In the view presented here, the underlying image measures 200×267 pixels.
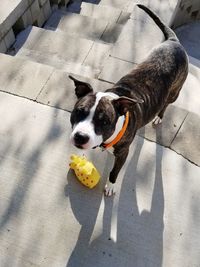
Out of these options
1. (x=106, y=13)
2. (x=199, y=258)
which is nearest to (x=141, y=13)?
(x=106, y=13)

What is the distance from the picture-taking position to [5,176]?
350cm

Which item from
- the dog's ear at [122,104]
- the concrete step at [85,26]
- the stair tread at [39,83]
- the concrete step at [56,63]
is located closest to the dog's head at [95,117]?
the dog's ear at [122,104]

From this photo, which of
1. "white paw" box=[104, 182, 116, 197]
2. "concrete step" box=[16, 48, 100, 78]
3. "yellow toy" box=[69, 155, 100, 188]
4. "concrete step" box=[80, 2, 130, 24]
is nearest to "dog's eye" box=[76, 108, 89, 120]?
"yellow toy" box=[69, 155, 100, 188]

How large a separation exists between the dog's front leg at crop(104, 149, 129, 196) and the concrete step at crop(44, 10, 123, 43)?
3111 mm

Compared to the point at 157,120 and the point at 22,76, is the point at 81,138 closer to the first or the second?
the point at 157,120

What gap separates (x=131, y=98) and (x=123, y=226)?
49.1 inches

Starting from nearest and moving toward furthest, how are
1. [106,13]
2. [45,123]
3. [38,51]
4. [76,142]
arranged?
[76,142] < [45,123] < [38,51] < [106,13]

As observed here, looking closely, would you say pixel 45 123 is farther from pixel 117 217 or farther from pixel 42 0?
pixel 42 0

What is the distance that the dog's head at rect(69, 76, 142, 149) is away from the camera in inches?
100

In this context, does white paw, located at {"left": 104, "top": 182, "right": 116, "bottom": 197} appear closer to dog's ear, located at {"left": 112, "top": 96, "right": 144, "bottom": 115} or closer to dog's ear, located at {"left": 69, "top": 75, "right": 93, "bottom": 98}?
dog's ear, located at {"left": 112, "top": 96, "right": 144, "bottom": 115}

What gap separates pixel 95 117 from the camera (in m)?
2.60

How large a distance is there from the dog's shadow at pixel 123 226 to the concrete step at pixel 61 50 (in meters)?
2.02

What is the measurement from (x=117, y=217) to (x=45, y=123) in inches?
55.6

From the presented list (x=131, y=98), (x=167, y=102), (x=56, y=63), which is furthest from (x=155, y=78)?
(x=56, y=63)
